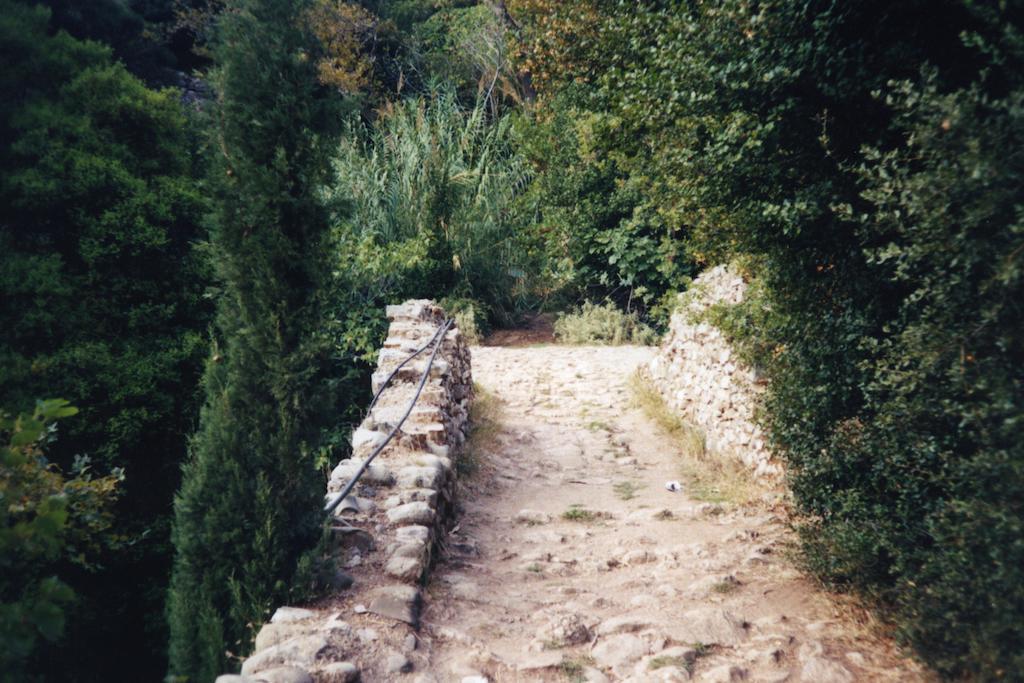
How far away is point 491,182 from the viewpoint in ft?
42.1

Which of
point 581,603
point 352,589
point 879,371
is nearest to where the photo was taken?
point 879,371

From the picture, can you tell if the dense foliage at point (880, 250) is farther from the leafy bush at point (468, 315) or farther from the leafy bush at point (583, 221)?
the leafy bush at point (583, 221)

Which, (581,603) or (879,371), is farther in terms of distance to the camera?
(581,603)

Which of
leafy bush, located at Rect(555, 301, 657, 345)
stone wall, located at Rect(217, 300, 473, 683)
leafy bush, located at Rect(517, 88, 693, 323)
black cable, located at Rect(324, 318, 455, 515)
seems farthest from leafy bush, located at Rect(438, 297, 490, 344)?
stone wall, located at Rect(217, 300, 473, 683)

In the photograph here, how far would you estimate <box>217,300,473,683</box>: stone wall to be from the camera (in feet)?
8.95

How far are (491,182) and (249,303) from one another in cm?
1017

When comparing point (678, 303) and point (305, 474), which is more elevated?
point (678, 303)

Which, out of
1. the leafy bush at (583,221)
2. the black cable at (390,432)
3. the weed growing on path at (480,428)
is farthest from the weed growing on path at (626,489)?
the leafy bush at (583,221)

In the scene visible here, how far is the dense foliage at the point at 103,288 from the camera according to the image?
22.5 ft

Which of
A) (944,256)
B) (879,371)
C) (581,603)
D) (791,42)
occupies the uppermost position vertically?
(791,42)

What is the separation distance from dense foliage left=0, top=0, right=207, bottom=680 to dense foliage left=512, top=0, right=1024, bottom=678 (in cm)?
584

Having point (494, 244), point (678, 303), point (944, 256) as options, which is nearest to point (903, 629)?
point (944, 256)

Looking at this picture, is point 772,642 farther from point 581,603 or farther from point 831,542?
point 581,603

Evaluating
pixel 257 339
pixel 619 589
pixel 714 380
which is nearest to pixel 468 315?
pixel 714 380
